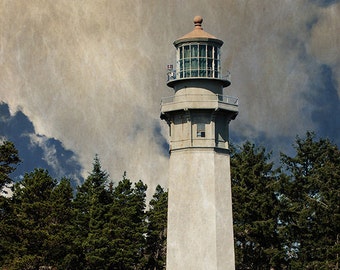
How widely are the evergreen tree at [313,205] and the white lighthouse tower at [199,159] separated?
25388 millimetres

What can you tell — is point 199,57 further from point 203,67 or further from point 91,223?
point 91,223

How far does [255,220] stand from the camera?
73250 mm

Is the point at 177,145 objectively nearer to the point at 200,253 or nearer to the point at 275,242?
the point at 200,253

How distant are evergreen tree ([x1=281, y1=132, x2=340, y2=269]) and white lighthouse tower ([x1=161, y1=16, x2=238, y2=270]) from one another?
25388 millimetres

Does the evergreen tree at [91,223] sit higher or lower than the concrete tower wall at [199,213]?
higher

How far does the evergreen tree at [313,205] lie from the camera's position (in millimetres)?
69250

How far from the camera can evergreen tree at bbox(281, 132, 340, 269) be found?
69.2 m

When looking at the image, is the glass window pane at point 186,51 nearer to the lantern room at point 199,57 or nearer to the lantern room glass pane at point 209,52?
the lantern room at point 199,57

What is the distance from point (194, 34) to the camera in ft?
151

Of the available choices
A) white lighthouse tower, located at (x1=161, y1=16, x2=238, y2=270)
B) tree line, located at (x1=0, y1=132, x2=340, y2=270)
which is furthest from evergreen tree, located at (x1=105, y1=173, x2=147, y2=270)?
white lighthouse tower, located at (x1=161, y1=16, x2=238, y2=270)

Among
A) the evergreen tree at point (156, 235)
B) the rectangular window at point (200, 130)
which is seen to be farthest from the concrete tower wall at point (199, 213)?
the evergreen tree at point (156, 235)

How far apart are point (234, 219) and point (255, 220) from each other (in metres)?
1.98

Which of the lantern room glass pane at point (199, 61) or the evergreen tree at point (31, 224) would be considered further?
the evergreen tree at point (31, 224)

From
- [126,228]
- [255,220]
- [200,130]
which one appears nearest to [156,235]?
[126,228]
